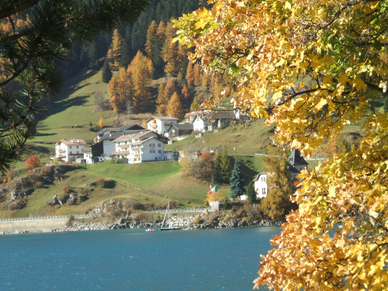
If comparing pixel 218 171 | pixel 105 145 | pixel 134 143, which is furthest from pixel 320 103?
pixel 105 145

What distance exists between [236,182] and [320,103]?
7866 centimetres

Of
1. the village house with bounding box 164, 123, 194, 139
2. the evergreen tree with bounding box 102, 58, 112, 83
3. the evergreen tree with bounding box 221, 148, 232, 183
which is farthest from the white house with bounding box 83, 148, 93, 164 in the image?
the evergreen tree with bounding box 102, 58, 112, 83

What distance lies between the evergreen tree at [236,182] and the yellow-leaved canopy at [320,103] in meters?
76.7

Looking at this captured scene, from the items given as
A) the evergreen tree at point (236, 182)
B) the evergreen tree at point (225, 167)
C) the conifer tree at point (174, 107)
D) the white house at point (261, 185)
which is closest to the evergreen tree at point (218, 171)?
the evergreen tree at point (225, 167)

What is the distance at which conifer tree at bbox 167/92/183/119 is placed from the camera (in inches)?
6053

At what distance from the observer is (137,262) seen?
45.9m

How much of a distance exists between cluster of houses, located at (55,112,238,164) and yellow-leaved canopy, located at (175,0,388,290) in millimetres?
95536

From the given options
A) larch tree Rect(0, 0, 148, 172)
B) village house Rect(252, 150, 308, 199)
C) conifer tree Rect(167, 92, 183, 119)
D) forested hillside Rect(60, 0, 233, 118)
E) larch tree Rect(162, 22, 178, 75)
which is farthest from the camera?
larch tree Rect(162, 22, 178, 75)

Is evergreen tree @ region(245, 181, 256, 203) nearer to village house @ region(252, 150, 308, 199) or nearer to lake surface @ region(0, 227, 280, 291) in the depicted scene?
village house @ region(252, 150, 308, 199)

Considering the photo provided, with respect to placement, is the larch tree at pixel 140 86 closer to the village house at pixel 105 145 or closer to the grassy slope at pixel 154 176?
the grassy slope at pixel 154 176

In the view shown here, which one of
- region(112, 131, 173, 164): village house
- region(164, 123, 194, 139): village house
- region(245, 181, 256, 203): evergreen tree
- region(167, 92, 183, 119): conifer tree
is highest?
region(167, 92, 183, 119): conifer tree

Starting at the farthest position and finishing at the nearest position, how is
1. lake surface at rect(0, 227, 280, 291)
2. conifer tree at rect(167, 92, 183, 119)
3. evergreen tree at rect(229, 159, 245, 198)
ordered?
conifer tree at rect(167, 92, 183, 119), evergreen tree at rect(229, 159, 245, 198), lake surface at rect(0, 227, 280, 291)

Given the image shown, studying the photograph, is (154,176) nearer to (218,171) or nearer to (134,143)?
(218,171)

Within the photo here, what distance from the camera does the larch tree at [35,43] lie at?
5.42m
